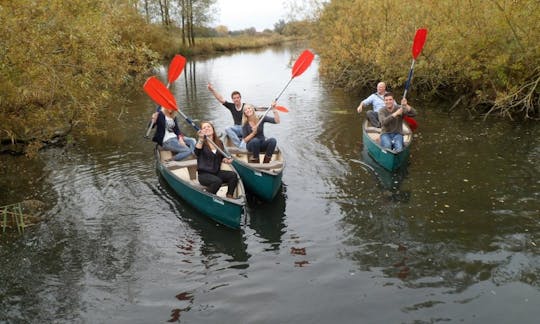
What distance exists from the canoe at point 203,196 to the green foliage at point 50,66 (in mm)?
1998

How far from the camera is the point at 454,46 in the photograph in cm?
1491

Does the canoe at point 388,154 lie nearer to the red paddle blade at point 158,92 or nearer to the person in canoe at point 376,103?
the person in canoe at point 376,103

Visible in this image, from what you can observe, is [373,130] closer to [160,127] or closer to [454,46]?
[454,46]

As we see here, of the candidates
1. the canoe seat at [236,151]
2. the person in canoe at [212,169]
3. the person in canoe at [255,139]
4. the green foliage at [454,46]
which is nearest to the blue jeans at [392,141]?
the person in canoe at [255,139]

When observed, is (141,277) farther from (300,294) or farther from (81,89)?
(81,89)

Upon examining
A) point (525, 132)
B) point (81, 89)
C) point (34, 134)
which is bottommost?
point (525, 132)

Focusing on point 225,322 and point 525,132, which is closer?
point 225,322

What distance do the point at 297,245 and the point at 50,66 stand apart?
17.7 feet

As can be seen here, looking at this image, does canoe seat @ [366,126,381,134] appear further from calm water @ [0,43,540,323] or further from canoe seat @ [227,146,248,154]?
canoe seat @ [227,146,248,154]

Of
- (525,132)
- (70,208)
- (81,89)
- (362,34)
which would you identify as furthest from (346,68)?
(70,208)

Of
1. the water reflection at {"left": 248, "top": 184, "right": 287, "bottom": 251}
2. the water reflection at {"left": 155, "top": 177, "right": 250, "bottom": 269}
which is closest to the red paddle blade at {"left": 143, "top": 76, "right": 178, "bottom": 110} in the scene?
the water reflection at {"left": 155, "top": 177, "right": 250, "bottom": 269}

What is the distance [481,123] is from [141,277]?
12195 millimetres

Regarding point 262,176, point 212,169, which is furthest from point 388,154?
point 212,169

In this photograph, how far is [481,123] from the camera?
14852 millimetres
